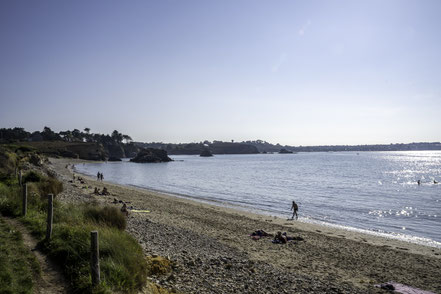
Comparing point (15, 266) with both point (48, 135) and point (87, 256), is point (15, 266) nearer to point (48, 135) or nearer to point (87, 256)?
point (87, 256)

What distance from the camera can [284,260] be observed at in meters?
12.9

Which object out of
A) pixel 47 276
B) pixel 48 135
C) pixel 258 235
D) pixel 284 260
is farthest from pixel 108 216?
pixel 48 135

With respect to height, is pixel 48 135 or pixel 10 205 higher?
pixel 48 135

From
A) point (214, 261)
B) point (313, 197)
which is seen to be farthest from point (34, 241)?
point (313, 197)

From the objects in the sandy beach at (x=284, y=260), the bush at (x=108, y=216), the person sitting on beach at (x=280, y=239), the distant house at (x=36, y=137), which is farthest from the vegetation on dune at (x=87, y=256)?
the distant house at (x=36, y=137)

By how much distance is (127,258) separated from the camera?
757 centimetres

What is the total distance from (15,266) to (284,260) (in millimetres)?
9878

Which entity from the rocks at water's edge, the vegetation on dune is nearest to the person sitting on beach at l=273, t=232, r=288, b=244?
the vegetation on dune

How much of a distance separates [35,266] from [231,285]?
A: 5280 mm

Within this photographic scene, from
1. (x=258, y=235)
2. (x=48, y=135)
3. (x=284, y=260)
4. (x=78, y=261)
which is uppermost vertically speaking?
(x=48, y=135)

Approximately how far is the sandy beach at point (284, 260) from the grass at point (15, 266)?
325cm

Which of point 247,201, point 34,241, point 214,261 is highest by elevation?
point 34,241

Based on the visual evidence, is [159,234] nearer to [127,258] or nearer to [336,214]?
[127,258]

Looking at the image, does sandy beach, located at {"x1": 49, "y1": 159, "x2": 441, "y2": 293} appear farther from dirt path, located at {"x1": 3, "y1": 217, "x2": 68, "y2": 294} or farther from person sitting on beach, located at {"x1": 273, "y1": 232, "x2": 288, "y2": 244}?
dirt path, located at {"x1": 3, "y1": 217, "x2": 68, "y2": 294}
